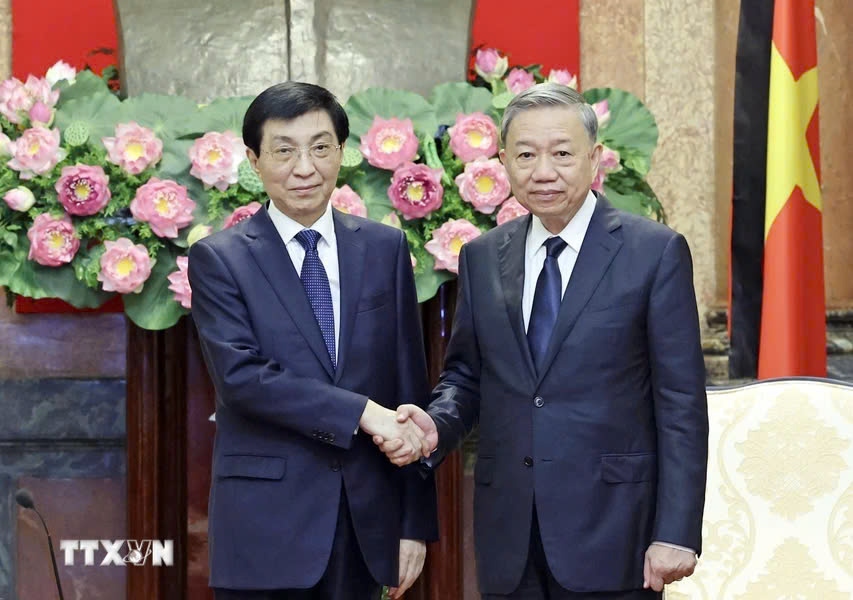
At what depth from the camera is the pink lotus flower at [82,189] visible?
3.03 m

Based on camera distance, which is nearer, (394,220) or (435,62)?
(394,220)

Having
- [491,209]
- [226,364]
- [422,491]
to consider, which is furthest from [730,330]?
[226,364]

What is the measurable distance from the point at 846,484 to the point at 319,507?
112 cm

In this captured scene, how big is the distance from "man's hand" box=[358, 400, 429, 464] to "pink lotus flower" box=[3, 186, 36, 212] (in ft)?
3.85

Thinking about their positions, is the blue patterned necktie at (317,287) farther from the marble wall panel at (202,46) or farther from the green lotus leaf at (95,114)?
the marble wall panel at (202,46)

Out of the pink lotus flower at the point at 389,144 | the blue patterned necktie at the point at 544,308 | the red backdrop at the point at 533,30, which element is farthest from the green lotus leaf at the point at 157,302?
the red backdrop at the point at 533,30

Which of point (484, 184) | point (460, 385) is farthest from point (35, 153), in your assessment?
point (460, 385)

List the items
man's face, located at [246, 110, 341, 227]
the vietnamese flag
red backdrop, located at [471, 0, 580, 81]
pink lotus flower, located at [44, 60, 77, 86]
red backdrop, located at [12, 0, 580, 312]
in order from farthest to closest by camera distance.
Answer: red backdrop, located at [471, 0, 580, 81] → red backdrop, located at [12, 0, 580, 312] → the vietnamese flag → pink lotus flower, located at [44, 60, 77, 86] → man's face, located at [246, 110, 341, 227]

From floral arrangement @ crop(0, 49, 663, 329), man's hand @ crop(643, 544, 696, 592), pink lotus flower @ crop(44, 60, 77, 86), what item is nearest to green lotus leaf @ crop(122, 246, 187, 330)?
floral arrangement @ crop(0, 49, 663, 329)

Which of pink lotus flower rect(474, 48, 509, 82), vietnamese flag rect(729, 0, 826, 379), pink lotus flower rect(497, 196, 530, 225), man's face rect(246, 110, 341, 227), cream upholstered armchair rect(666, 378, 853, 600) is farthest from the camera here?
pink lotus flower rect(474, 48, 509, 82)

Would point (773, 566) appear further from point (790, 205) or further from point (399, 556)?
point (790, 205)

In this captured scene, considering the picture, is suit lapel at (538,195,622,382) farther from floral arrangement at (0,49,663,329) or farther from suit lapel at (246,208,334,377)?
floral arrangement at (0,49,663,329)

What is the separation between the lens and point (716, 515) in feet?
9.14

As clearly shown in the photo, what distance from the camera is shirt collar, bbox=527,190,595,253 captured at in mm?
2332
